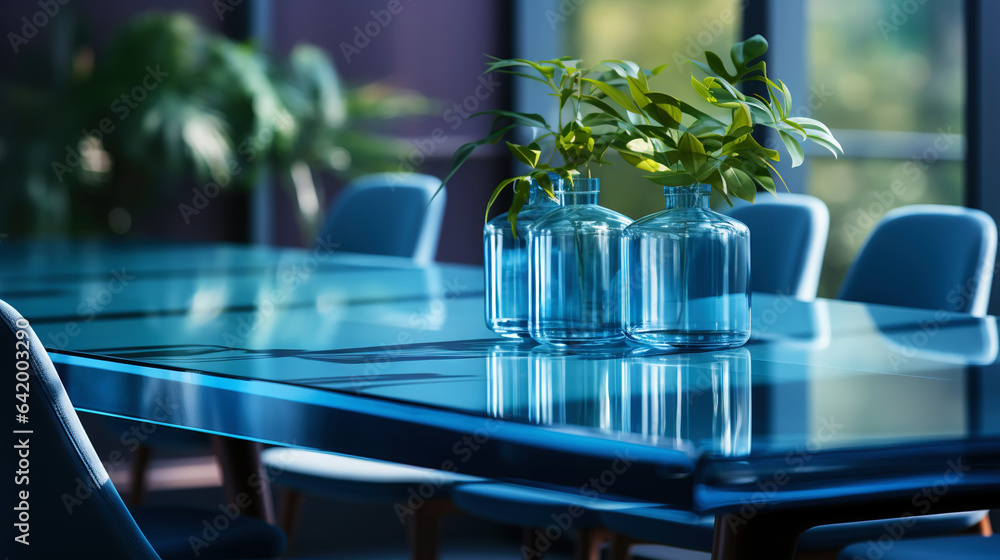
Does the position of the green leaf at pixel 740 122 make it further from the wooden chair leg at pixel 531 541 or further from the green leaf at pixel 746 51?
the wooden chair leg at pixel 531 541

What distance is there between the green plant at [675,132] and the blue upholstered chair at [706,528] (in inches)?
17.7

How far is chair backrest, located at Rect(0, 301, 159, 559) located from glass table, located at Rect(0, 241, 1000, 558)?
138mm

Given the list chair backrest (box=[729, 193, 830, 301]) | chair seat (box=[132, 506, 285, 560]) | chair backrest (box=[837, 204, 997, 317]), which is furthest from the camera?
chair backrest (box=[729, 193, 830, 301])

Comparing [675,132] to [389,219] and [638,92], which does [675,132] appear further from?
[389,219]

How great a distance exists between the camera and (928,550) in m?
1.33

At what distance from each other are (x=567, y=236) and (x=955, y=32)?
7.03 feet

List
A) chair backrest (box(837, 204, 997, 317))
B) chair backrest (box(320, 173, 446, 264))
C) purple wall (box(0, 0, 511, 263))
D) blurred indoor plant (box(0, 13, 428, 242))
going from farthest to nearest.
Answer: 1. purple wall (box(0, 0, 511, 263))
2. blurred indoor plant (box(0, 13, 428, 242))
3. chair backrest (box(320, 173, 446, 264))
4. chair backrest (box(837, 204, 997, 317))

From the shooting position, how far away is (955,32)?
2992 millimetres

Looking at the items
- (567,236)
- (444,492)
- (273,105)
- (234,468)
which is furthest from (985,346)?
(273,105)

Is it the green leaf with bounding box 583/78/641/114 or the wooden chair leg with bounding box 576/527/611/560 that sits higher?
the green leaf with bounding box 583/78/641/114

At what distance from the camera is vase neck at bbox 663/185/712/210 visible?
122 centimetres

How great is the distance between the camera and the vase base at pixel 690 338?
1230 mm

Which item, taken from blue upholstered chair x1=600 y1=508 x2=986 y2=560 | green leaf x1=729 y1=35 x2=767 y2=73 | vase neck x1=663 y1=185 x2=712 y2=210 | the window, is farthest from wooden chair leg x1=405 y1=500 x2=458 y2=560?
the window

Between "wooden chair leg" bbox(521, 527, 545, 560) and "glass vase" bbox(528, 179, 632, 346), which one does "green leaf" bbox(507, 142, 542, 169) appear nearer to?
"glass vase" bbox(528, 179, 632, 346)
